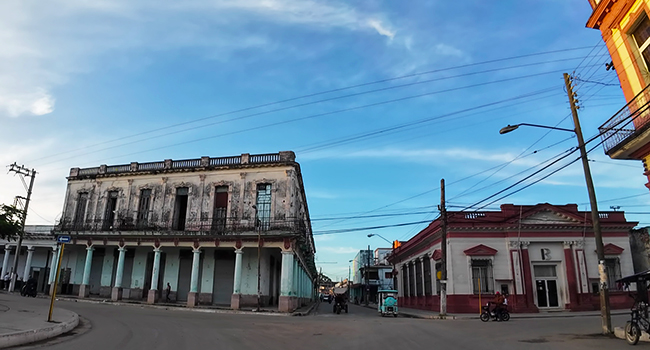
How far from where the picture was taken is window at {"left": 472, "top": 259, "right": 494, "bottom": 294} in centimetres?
2661

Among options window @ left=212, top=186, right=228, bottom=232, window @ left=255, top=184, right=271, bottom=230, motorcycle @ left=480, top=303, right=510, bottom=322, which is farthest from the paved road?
window @ left=212, top=186, right=228, bottom=232

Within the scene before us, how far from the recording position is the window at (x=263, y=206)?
28938mm

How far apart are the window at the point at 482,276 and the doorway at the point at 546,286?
126 inches

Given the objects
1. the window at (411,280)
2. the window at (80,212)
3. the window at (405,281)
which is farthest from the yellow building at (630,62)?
the window at (80,212)

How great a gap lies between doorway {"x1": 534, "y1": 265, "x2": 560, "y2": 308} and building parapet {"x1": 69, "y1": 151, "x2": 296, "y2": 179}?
18726 mm

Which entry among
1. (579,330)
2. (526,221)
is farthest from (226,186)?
(579,330)

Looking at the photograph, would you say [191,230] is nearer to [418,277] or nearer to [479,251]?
[418,277]

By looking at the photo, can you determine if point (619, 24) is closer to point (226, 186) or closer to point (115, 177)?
point (226, 186)

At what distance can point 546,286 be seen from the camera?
2691cm

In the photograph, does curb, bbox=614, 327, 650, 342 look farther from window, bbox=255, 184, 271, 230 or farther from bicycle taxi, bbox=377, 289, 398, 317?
window, bbox=255, 184, 271, 230

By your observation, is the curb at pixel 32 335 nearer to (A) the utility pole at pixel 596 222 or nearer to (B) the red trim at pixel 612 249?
(A) the utility pole at pixel 596 222

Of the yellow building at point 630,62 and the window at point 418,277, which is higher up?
the yellow building at point 630,62

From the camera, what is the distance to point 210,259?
30.3 metres

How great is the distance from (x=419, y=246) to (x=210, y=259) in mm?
17251
